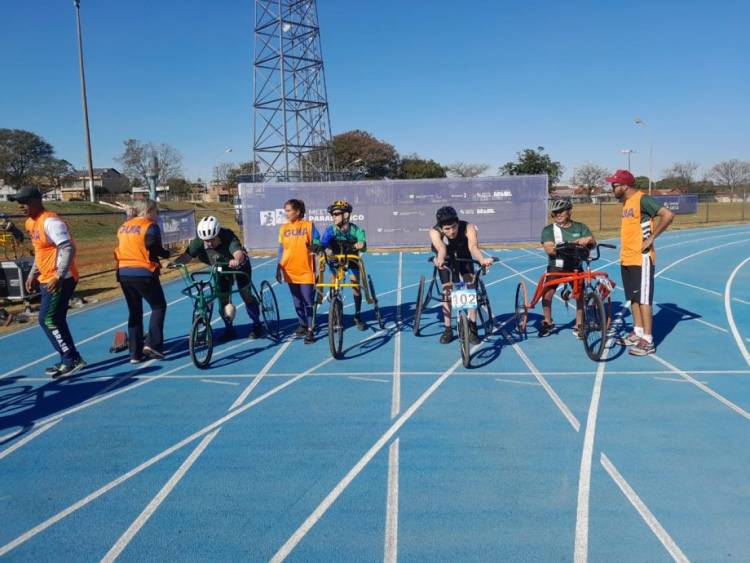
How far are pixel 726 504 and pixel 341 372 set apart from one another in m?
3.88

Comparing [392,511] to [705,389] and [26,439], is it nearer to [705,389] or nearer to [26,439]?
[26,439]

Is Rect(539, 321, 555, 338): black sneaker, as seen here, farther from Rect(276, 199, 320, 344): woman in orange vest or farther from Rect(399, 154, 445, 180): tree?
Rect(399, 154, 445, 180): tree

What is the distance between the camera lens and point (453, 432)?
482cm

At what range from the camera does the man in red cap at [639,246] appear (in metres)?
6.55

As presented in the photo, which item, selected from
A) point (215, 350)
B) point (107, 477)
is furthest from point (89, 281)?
point (107, 477)

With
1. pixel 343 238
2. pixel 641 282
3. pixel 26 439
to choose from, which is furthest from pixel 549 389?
pixel 26 439

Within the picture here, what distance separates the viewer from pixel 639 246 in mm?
6645

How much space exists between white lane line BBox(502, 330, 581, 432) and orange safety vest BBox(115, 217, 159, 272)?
4.37 meters

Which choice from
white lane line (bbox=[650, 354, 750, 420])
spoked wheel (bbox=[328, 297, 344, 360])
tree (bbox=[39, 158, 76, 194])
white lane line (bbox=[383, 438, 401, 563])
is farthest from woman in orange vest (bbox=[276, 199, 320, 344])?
tree (bbox=[39, 158, 76, 194])

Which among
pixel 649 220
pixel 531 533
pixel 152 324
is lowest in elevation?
pixel 531 533

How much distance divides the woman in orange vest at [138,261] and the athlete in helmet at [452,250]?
10.4 ft

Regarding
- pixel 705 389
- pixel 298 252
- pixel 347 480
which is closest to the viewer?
pixel 347 480

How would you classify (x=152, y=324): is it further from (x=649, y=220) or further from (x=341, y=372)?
(x=649, y=220)

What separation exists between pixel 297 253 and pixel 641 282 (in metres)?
4.05
